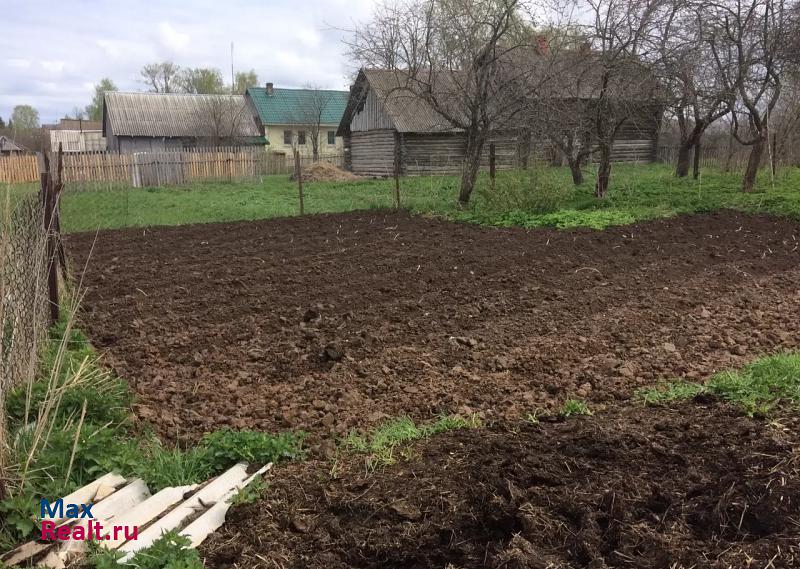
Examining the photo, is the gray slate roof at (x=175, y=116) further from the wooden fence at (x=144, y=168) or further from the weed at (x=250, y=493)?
the weed at (x=250, y=493)

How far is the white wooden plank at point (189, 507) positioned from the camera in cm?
274

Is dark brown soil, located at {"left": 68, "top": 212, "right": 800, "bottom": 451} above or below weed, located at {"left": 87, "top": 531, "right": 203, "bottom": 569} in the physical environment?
above

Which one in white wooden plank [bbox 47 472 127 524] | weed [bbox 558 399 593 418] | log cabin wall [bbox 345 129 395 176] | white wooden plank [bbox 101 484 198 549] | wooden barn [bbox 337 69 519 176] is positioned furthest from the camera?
log cabin wall [bbox 345 129 395 176]

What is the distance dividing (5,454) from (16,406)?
1108mm

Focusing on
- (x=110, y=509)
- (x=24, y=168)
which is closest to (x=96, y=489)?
(x=110, y=509)

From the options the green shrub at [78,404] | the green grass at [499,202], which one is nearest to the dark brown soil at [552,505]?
the green shrub at [78,404]

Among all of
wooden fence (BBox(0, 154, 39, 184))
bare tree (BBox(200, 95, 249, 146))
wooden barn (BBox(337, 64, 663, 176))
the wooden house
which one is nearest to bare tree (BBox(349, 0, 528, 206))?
wooden barn (BBox(337, 64, 663, 176))

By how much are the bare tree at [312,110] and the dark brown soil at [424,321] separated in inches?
1502

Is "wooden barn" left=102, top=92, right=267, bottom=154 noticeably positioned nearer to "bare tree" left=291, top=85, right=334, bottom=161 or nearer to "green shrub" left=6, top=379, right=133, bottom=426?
"bare tree" left=291, top=85, right=334, bottom=161

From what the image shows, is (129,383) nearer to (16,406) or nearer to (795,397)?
(16,406)

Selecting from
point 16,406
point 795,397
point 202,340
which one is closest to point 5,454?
point 16,406

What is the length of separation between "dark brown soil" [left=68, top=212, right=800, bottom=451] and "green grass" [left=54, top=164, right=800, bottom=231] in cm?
238

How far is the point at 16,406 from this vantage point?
13.0ft

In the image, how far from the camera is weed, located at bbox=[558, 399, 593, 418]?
3797mm
